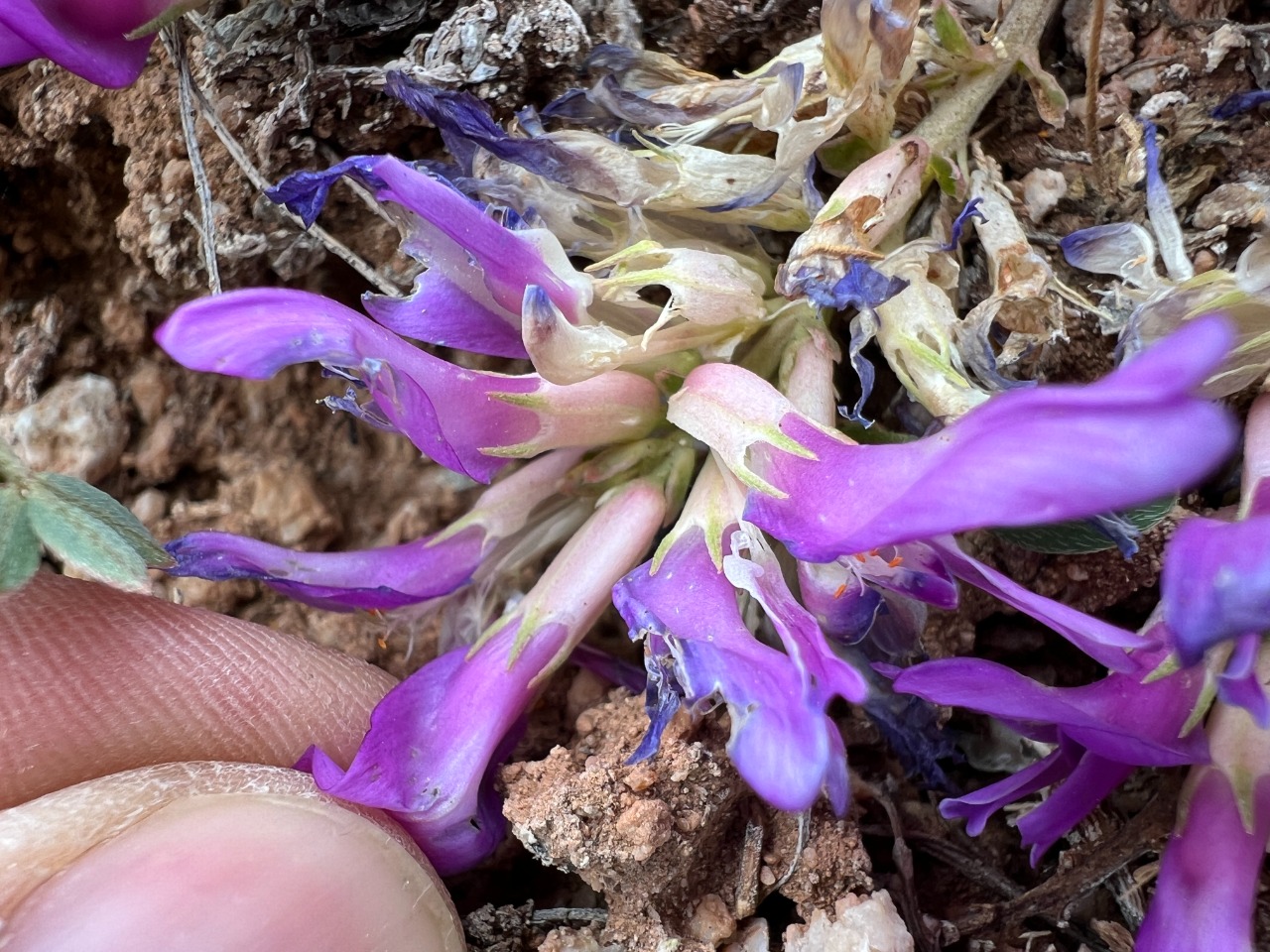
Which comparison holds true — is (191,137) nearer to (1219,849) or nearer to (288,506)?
(288,506)

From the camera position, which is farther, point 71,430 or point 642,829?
point 71,430

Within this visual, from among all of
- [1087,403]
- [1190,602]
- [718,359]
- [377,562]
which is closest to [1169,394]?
[1087,403]

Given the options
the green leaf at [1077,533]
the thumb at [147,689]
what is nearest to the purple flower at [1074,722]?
the green leaf at [1077,533]

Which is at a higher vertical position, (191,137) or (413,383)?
(191,137)

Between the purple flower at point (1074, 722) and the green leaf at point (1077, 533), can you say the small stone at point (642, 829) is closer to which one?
the purple flower at point (1074, 722)

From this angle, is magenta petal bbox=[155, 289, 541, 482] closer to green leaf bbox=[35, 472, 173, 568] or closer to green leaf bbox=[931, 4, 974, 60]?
green leaf bbox=[35, 472, 173, 568]

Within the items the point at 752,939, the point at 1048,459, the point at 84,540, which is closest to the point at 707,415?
the point at 1048,459

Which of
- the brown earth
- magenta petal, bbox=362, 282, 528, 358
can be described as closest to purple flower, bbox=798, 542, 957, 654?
the brown earth
